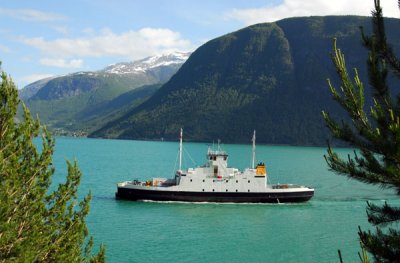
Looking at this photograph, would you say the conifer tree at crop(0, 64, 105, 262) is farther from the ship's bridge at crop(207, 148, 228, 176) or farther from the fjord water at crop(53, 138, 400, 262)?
the ship's bridge at crop(207, 148, 228, 176)

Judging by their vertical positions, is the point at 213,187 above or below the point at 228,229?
above

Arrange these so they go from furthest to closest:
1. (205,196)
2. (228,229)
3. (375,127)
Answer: (205,196), (228,229), (375,127)

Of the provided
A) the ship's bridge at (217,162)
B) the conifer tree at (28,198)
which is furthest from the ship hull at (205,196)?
the conifer tree at (28,198)

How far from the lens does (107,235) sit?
4844cm

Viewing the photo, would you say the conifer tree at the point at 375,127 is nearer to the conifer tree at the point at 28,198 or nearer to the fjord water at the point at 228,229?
the conifer tree at the point at 28,198

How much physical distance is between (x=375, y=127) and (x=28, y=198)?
12230 millimetres

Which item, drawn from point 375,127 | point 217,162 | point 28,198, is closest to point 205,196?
point 217,162

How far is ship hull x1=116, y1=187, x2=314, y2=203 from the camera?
68.3m

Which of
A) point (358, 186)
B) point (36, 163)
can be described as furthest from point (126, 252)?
point (358, 186)

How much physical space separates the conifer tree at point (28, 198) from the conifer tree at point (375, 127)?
34.0 ft

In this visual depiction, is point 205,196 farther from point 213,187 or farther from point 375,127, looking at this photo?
point 375,127

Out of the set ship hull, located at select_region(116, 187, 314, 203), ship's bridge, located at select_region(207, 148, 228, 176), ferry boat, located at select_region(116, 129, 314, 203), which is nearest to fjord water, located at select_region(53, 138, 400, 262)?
ship hull, located at select_region(116, 187, 314, 203)

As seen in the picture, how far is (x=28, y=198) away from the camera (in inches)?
673

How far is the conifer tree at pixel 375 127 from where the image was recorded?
1000cm
